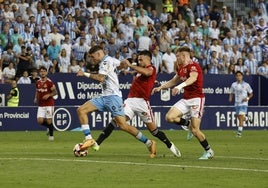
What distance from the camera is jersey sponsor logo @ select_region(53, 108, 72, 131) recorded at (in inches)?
1484

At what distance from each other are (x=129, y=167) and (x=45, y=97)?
14.2m

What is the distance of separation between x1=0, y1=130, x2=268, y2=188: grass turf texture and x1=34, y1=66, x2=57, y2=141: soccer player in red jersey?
390 centimetres

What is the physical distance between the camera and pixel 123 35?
40688 mm

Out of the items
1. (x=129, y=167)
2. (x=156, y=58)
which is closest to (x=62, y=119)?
(x=156, y=58)

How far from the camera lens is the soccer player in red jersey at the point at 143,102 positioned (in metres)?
22.3

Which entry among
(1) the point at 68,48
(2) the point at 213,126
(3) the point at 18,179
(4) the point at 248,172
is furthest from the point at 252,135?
(3) the point at 18,179

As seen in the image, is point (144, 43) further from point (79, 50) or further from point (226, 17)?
point (226, 17)

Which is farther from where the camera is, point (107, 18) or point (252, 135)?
point (107, 18)

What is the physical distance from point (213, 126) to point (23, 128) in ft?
26.0

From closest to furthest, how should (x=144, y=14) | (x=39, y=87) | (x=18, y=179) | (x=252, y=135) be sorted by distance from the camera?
(x=18, y=179)
(x=39, y=87)
(x=252, y=135)
(x=144, y=14)

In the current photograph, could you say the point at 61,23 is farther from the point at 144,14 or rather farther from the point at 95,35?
the point at 144,14

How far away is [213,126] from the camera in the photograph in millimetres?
40219

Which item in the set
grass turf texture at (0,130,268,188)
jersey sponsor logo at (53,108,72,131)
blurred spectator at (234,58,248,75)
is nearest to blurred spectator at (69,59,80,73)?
jersey sponsor logo at (53,108,72,131)

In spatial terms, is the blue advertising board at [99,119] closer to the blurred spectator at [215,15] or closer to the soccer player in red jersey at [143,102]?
the blurred spectator at [215,15]
